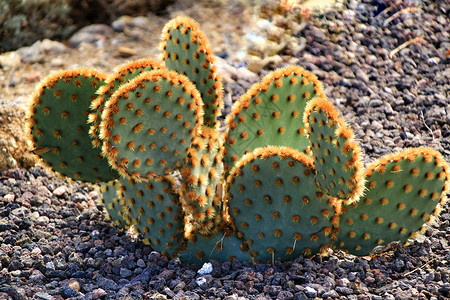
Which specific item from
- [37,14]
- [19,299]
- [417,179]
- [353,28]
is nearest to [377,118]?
[353,28]

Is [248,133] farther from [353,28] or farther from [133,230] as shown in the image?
[353,28]

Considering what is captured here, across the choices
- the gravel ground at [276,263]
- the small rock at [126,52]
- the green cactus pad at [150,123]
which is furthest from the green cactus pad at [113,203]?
the small rock at [126,52]

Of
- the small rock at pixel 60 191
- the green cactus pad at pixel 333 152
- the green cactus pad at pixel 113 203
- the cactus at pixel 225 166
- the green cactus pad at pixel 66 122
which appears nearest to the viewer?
the green cactus pad at pixel 333 152

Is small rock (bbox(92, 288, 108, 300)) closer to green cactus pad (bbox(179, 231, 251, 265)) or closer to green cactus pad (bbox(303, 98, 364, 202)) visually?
green cactus pad (bbox(179, 231, 251, 265))

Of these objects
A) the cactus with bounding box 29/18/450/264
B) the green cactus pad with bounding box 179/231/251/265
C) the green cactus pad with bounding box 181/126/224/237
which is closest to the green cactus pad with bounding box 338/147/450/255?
the cactus with bounding box 29/18/450/264

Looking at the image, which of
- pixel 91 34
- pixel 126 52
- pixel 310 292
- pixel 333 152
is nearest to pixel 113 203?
pixel 310 292

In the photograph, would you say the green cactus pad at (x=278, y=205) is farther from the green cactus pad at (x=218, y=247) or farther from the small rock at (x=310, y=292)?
the small rock at (x=310, y=292)

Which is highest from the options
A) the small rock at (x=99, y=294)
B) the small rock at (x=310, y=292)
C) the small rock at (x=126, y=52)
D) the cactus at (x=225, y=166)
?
the cactus at (x=225, y=166)

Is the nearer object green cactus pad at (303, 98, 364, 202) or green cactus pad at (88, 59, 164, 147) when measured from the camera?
green cactus pad at (303, 98, 364, 202)
